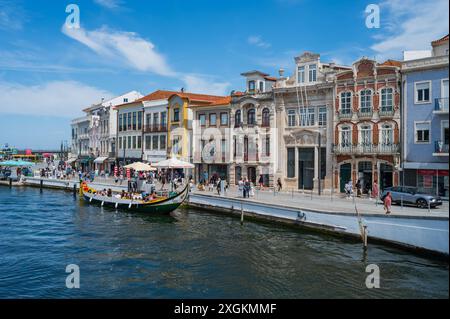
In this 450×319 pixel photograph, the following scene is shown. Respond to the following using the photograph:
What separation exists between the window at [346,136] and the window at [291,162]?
205 inches

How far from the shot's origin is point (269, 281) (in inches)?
646

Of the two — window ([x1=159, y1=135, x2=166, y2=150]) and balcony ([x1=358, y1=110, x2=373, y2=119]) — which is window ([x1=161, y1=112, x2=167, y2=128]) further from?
balcony ([x1=358, y1=110, x2=373, y2=119])

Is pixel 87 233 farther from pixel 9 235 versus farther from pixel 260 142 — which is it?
pixel 260 142

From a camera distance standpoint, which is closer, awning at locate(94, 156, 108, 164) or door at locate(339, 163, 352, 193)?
door at locate(339, 163, 352, 193)

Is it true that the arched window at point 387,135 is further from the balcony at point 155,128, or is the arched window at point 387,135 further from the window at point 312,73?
the balcony at point 155,128

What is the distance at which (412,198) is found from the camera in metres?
25.8

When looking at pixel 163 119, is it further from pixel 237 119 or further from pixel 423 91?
pixel 423 91

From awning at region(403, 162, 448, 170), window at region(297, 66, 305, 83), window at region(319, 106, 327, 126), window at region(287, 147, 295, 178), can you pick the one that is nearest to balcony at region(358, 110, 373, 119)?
window at region(319, 106, 327, 126)

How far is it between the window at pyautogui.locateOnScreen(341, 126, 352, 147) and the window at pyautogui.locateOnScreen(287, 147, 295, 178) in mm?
5217

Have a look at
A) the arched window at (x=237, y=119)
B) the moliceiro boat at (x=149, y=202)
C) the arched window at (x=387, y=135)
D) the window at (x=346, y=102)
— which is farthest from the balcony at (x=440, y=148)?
the arched window at (x=237, y=119)

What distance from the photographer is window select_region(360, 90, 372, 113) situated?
34.0m

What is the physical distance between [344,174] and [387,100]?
6748 mm

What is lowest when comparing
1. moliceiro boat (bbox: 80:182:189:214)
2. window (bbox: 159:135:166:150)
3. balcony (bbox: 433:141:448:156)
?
moliceiro boat (bbox: 80:182:189:214)
